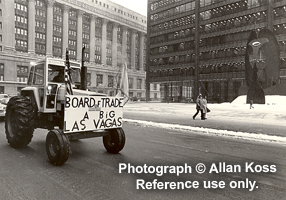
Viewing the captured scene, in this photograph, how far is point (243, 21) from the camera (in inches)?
2050

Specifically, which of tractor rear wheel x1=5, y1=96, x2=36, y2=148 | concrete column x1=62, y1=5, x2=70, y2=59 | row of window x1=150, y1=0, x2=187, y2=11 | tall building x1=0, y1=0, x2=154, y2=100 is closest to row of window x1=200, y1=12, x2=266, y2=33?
row of window x1=150, y1=0, x2=187, y2=11

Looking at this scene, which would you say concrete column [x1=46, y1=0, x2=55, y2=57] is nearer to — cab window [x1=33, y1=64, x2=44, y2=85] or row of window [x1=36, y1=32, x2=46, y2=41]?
row of window [x1=36, y1=32, x2=46, y2=41]

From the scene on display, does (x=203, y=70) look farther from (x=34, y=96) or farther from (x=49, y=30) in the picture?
(x=34, y=96)

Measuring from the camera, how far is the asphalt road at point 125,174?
12.9 ft

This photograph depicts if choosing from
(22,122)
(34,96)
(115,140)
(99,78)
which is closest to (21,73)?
(99,78)

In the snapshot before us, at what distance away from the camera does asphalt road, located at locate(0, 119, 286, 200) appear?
12.9ft

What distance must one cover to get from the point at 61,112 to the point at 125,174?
8.77 feet

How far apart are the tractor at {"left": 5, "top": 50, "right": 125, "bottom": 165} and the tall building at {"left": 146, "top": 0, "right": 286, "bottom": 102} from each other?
47717 millimetres

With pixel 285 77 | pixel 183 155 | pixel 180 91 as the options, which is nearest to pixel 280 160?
pixel 183 155

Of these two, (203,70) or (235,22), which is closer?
(235,22)

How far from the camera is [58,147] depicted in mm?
5488

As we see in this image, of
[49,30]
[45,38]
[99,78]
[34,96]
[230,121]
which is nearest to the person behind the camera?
[34,96]

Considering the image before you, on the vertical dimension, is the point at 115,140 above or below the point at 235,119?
above

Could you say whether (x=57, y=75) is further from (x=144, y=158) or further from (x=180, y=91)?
(x=180, y=91)
